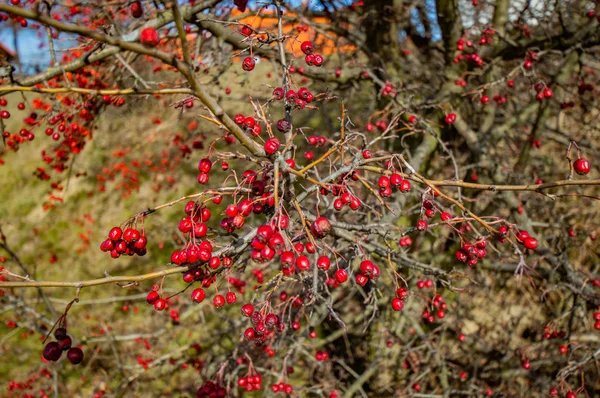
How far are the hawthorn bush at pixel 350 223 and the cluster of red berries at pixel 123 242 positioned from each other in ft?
0.06

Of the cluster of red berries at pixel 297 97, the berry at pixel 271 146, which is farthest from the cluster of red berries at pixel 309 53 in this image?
the berry at pixel 271 146

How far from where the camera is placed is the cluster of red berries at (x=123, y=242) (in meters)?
1.84

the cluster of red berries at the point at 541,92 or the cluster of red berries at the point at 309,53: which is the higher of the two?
the cluster of red berries at the point at 309,53

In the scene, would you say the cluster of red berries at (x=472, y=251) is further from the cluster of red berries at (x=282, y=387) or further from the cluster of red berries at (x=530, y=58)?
the cluster of red berries at (x=530, y=58)

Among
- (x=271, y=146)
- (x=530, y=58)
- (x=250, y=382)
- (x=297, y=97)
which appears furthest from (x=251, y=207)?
(x=530, y=58)

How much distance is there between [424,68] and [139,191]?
619 centimetres

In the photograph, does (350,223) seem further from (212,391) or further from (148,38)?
(148,38)

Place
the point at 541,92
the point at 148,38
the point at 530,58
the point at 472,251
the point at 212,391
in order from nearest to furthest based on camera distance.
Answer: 1. the point at 148,38
2. the point at 472,251
3. the point at 212,391
4. the point at 530,58
5. the point at 541,92

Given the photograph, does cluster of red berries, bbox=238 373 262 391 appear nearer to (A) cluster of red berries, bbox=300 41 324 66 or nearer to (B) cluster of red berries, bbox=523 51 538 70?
(A) cluster of red berries, bbox=300 41 324 66

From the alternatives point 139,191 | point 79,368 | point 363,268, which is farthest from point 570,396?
point 139,191

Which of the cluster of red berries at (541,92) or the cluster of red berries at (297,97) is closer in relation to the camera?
the cluster of red berries at (297,97)

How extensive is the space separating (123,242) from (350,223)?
1.80 m

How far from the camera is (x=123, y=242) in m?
1.91

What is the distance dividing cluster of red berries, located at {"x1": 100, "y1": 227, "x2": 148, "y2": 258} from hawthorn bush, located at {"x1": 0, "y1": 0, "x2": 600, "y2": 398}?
0.02m
